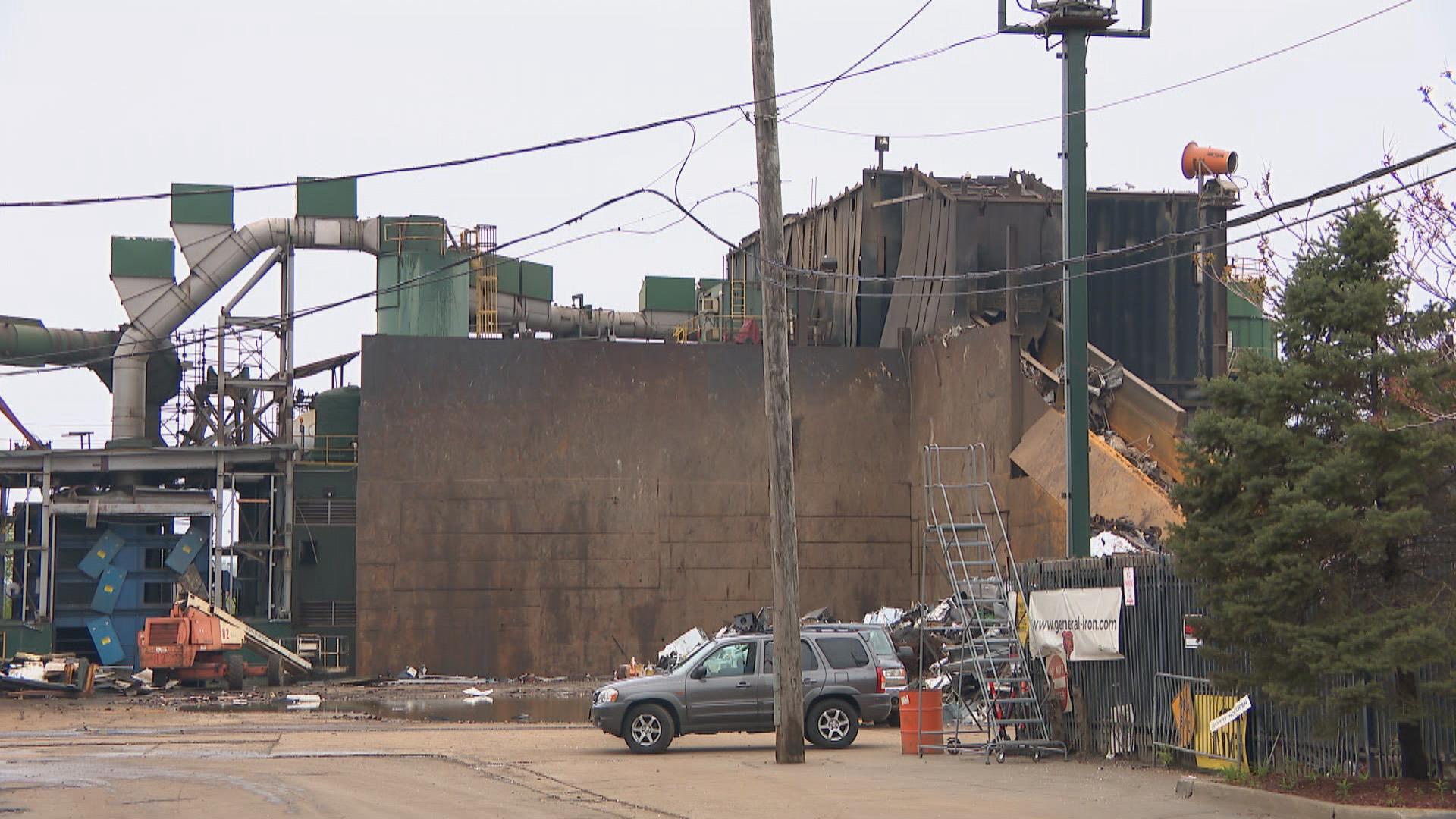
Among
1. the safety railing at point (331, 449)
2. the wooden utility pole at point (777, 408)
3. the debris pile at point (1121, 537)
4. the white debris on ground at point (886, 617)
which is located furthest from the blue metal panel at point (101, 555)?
the wooden utility pole at point (777, 408)

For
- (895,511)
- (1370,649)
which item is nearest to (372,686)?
(895,511)

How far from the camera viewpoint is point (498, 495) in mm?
41688

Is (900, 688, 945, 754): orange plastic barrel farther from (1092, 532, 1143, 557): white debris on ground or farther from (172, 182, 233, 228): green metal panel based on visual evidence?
(172, 182, 233, 228): green metal panel

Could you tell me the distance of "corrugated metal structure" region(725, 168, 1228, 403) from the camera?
1629 inches

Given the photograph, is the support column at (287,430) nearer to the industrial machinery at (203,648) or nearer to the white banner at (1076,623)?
the industrial machinery at (203,648)

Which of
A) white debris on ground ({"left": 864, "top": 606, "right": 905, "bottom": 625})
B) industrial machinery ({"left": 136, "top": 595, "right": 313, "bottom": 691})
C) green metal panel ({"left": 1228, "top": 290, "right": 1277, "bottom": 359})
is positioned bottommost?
industrial machinery ({"left": 136, "top": 595, "right": 313, "bottom": 691})

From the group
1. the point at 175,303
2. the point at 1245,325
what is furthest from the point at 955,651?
the point at 1245,325

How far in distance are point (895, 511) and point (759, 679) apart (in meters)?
22.3

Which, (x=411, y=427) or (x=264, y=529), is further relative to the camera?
(x=264, y=529)

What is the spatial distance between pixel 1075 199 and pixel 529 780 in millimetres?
11004

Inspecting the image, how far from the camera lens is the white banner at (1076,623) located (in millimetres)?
18969

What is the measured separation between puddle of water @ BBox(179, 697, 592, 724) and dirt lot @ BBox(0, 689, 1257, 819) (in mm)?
5441

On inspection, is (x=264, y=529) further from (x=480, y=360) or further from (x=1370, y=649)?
(x=1370, y=649)

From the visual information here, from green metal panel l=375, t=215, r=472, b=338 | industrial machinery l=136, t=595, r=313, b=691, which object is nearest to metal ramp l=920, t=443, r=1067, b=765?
industrial machinery l=136, t=595, r=313, b=691
